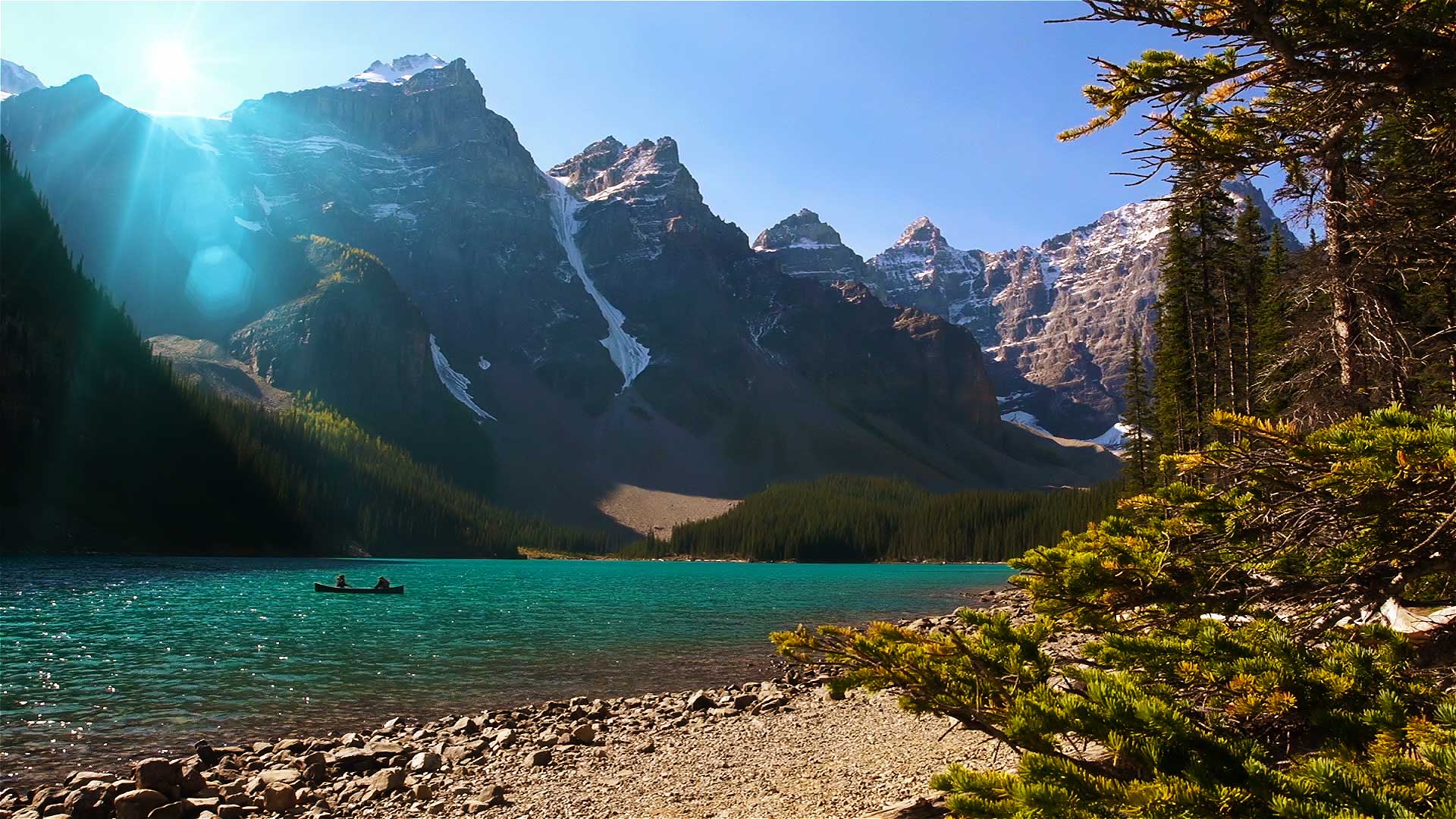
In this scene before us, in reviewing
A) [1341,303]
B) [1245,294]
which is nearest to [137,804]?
[1341,303]

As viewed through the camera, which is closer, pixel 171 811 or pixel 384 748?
pixel 171 811

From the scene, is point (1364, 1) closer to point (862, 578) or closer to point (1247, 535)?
point (1247, 535)

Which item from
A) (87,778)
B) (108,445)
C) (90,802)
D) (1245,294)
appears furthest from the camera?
(108,445)

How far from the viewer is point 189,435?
149500 millimetres

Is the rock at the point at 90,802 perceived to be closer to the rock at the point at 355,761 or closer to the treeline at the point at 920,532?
the rock at the point at 355,761

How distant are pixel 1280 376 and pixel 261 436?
594ft

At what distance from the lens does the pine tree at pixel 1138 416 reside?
67.1 meters

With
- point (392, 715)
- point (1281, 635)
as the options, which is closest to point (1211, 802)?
point (1281, 635)

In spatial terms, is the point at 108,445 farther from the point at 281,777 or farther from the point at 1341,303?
the point at 1341,303

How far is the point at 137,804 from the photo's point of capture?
11820 mm

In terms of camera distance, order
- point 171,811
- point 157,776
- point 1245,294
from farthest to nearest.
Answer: point 1245,294 < point 157,776 < point 171,811

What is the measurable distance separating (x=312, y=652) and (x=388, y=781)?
20.0 m

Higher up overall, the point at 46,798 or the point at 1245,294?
the point at 1245,294

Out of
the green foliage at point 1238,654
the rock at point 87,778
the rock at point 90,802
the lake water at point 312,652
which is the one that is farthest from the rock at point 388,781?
the green foliage at point 1238,654
